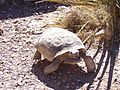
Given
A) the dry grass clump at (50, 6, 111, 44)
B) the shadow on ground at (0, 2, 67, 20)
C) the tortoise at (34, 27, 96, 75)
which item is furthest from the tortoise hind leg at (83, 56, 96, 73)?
the shadow on ground at (0, 2, 67, 20)

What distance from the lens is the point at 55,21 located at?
5164mm

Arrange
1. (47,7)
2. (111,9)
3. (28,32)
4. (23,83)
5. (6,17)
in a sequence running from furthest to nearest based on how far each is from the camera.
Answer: (47,7) < (6,17) < (28,32) < (111,9) < (23,83)

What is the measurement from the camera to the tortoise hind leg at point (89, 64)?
3820 millimetres

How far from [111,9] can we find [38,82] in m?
1.42

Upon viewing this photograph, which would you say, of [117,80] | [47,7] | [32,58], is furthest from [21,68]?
[47,7]

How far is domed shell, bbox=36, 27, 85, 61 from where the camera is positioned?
379 centimetres

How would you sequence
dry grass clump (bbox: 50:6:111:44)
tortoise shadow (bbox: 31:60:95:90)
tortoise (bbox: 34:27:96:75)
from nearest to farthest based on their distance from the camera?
tortoise shadow (bbox: 31:60:95:90) → tortoise (bbox: 34:27:96:75) → dry grass clump (bbox: 50:6:111:44)

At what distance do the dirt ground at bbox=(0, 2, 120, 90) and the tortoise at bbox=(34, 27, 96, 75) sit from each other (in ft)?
0.36

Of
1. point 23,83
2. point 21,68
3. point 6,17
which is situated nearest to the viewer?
point 23,83

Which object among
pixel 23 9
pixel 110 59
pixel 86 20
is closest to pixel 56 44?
pixel 110 59

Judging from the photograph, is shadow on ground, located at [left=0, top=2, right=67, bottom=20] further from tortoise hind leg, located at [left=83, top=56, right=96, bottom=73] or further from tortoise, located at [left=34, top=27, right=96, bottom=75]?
tortoise hind leg, located at [left=83, top=56, right=96, bottom=73]

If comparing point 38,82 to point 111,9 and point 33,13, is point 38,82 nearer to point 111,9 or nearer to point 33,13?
point 111,9

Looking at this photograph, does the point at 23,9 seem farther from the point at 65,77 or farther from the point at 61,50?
the point at 65,77

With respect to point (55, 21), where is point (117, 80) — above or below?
below
